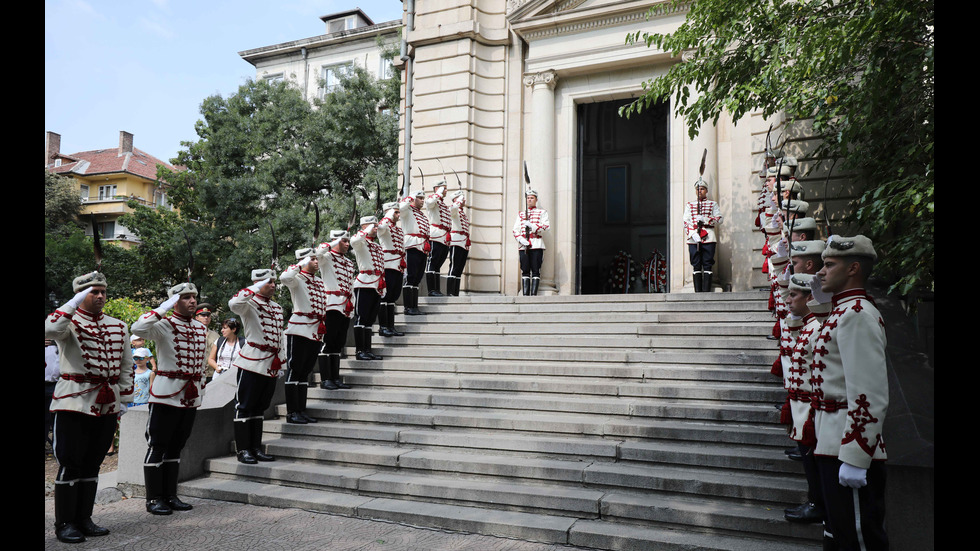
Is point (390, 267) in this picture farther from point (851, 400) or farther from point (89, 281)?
point (851, 400)

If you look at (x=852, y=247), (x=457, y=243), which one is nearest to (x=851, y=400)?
(x=852, y=247)

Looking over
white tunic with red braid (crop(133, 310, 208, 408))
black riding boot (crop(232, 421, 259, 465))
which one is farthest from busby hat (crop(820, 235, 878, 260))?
black riding boot (crop(232, 421, 259, 465))

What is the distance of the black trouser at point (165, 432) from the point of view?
22.2ft

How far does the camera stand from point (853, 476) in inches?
145

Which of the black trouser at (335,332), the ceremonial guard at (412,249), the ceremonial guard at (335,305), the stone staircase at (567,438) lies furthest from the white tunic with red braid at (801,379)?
the ceremonial guard at (412,249)

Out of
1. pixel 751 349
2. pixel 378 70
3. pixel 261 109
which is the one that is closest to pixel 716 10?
pixel 751 349

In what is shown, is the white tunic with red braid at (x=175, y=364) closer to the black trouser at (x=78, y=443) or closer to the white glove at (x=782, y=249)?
the black trouser at (x=78, y=443)

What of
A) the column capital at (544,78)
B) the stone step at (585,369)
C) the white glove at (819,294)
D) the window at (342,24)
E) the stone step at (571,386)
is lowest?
the stone step at (571,386)

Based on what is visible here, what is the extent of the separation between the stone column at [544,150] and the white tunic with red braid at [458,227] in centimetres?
233

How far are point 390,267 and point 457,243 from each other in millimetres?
2842

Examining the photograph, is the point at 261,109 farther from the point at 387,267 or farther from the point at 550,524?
the point at 550,524

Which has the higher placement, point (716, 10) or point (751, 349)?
point (716, 10)
